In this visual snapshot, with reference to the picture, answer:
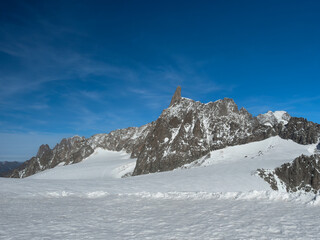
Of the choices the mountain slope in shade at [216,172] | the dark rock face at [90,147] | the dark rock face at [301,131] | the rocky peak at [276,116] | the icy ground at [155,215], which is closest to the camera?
the icy ground at [155,215]

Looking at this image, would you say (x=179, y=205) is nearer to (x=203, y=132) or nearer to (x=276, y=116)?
(x=203, y=132)

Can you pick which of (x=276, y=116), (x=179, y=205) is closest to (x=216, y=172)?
(x=179, y=205)

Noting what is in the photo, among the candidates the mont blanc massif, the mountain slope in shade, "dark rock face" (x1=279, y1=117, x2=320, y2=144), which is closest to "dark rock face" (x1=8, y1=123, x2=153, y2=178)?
the mountain slope in shade

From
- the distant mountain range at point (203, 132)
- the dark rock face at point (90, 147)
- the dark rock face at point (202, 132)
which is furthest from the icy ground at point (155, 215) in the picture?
the dark rock face at point (90, 147)

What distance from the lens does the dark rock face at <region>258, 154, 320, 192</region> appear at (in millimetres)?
34500

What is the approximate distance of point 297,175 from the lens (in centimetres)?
3569

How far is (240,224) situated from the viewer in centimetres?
936

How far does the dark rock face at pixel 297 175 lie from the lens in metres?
34.5

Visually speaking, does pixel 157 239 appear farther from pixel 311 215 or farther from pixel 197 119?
pixel 197 119

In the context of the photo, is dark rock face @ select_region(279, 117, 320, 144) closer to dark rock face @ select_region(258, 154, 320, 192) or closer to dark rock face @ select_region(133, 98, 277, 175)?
dark rock face @ select_region(133, 98, 277, 175)

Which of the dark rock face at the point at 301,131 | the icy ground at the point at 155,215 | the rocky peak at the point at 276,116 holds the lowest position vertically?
the icy ground at the point at 155,215

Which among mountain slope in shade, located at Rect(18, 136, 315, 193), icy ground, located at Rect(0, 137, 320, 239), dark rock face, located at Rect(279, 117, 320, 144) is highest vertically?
dark rock face, located at Rect(279, 117, 320, 144)

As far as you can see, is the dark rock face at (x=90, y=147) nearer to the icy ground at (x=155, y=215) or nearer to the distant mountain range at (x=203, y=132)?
the distant mountain range at (x=203, y=132)

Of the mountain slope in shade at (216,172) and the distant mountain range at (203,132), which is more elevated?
the distant mountain range at (203,132)
